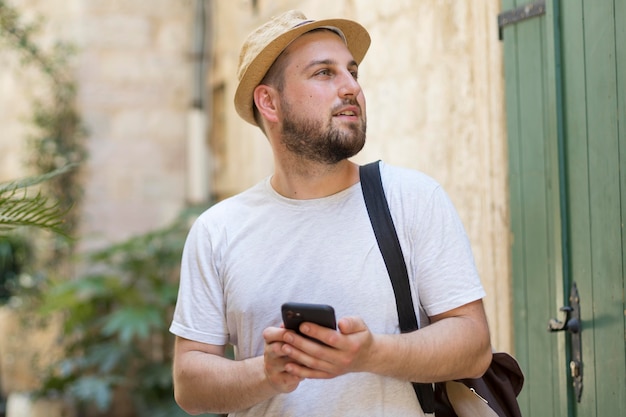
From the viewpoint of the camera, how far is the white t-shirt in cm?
228

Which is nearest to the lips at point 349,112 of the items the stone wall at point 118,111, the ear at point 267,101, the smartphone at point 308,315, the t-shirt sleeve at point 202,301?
the ear at point 267,101

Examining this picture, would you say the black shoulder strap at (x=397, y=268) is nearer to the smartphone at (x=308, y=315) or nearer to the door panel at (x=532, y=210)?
the smartphone at (x=308, y=315)

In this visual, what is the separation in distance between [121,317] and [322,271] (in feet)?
17.2

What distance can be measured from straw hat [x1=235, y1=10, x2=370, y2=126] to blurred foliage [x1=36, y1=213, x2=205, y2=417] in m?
4.78

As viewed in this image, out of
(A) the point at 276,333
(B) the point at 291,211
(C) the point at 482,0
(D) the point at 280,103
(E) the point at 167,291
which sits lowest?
(E) the point at 167,291

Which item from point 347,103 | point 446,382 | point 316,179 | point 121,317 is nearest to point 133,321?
point 121,317

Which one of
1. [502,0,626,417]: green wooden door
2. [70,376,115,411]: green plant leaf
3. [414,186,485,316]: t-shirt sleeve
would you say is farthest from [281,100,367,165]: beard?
[70,376,115,411]: green plant leaf

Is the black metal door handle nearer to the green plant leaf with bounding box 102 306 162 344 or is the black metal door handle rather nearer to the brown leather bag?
the brown leather bag

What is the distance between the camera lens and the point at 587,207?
340cm

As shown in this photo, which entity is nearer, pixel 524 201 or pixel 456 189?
pixel 524 201

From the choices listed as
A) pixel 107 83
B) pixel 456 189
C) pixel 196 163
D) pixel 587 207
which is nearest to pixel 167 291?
pixel 196 163

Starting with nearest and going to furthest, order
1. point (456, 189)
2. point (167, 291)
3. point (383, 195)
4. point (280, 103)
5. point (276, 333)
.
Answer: point (276, 333) → point (383, 195) → point (280, 103) → point (456, 189) → point (167, 291)

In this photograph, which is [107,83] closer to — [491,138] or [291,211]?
[491,138]

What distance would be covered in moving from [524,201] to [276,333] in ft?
7.25
